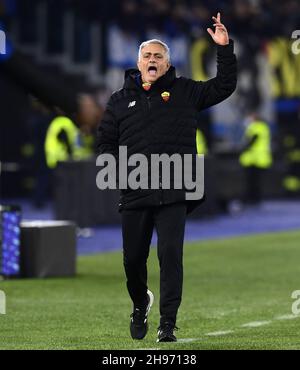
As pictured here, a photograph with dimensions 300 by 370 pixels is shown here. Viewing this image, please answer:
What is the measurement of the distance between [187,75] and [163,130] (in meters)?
24.8

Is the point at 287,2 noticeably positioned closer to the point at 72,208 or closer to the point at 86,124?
the point at 72,208

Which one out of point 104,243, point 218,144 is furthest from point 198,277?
point 218,144

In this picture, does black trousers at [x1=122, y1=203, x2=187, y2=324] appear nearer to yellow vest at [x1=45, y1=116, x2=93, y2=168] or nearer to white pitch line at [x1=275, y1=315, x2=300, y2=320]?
white pitch line at [x1=275, y1=315, x2=300, y2=320]

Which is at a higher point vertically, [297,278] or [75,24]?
[75,24]

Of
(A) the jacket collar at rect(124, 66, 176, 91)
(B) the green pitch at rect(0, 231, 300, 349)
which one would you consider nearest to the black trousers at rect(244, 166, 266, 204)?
(B) the green pitch at rect(0, 231, 300, 349)

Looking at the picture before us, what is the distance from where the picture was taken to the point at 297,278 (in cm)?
1466

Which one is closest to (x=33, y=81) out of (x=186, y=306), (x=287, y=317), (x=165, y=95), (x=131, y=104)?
(x=131, y=104)

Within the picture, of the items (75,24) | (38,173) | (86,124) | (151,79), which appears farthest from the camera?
(75,24)

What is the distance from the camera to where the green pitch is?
30.5 feet

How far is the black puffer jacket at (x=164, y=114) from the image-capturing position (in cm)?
884

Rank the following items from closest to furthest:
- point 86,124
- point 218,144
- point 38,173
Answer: point 86,124 → point 38,173 → point 218,144

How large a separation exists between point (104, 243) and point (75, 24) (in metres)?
12.3

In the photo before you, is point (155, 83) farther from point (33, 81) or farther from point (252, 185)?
point (252, 185)

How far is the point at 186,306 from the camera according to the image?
1198 cm
